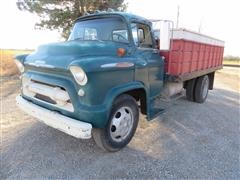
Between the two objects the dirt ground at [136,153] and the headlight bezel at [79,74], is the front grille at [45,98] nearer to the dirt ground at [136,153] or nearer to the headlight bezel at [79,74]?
the headlight bezel at [79,74]

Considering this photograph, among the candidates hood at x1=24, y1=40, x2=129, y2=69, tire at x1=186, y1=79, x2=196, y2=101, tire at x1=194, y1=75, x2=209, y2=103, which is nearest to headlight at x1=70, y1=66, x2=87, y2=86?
hood at x1=24, y1=40, x2=129, y2=69

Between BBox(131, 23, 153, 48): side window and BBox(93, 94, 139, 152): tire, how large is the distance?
110 cm

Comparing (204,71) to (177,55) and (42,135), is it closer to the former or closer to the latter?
(177,55)

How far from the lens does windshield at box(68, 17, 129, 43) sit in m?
3.83

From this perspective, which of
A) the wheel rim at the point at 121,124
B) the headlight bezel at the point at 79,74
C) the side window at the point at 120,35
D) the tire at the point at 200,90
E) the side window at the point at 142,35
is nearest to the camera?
the headlight bezel at the point at 79,74

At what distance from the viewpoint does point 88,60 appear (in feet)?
9.56

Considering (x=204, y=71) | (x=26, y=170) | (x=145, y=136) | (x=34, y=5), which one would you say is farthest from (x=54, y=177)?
(x=34, y=5)

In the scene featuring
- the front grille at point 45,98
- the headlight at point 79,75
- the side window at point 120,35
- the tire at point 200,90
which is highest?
the side window at point 120,35

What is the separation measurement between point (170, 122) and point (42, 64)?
123 inches

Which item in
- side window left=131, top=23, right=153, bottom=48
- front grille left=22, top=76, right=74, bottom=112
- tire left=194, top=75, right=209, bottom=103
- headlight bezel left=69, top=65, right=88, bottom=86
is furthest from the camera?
tire left=194, top=75, right=209, bottom=103

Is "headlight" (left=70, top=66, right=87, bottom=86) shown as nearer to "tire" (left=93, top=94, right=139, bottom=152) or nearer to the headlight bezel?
the headlight bezel

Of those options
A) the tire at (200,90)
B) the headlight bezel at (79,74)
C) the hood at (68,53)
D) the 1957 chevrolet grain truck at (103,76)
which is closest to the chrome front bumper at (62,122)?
the 1957 chevrolet grain truck at (103,76)

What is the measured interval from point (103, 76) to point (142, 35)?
5.09ft

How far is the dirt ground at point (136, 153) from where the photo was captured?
3.12 meters
